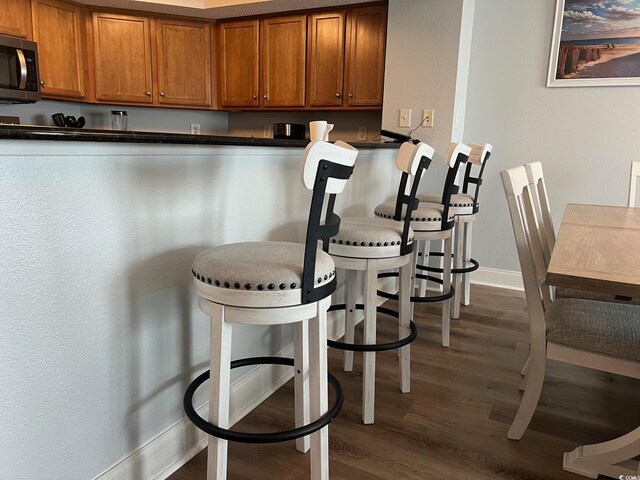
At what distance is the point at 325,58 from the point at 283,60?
0.40 meters

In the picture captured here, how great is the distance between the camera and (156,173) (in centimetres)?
133

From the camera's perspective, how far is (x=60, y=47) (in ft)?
11.9

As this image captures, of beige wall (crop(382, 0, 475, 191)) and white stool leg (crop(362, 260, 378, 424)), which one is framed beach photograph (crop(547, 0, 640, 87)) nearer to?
beige wall (crop(382, 0, 475, 191))

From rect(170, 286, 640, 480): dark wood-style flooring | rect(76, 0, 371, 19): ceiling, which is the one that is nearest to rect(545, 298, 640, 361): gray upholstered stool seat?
rect(170, 286, 640, 480): dark wood-style flooring

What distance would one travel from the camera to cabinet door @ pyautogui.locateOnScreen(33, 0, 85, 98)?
3480 mm

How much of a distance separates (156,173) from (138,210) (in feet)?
0.39

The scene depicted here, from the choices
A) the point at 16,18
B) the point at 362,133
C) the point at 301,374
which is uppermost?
the point at 16,18

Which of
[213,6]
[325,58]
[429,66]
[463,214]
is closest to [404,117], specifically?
[429,66]

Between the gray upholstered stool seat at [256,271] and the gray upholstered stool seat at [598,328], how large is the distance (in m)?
0.80

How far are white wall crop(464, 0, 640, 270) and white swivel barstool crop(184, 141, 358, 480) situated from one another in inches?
97.5

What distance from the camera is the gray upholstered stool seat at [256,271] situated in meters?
1.10

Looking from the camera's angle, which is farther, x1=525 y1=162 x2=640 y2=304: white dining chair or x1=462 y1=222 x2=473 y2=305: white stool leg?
x1=462 y1=222 x2=473 y2=305: white stool leg

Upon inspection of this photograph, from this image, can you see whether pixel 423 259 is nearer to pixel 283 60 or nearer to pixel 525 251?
pixel 525 251

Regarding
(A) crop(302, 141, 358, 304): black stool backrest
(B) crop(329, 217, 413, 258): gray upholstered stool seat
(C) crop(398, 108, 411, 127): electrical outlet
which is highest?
(C) crop(398, 108, 411, 127): electrical outlet
